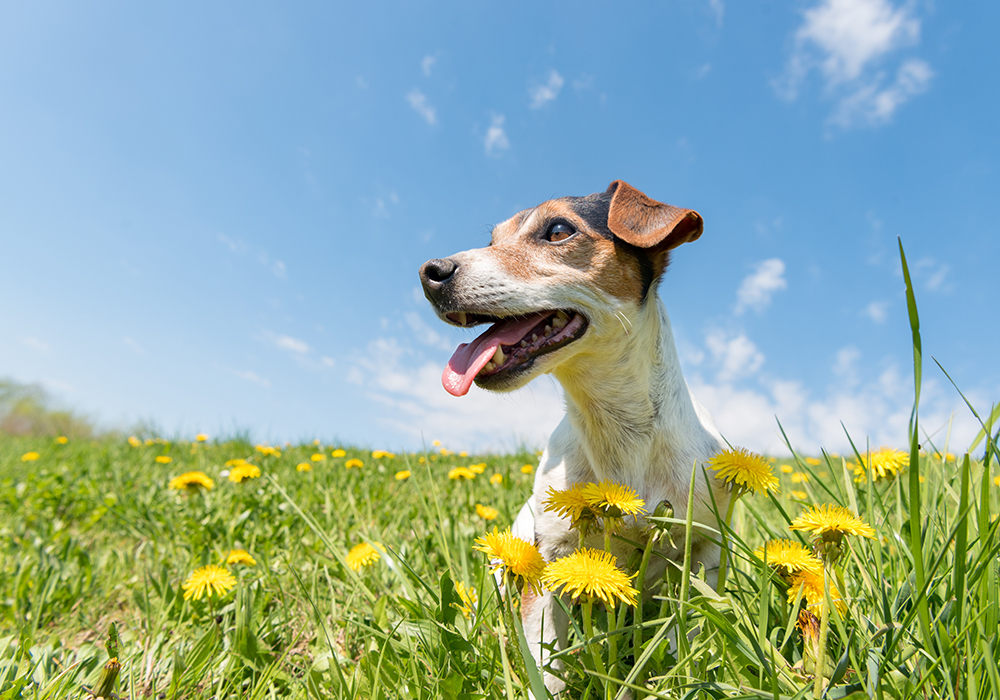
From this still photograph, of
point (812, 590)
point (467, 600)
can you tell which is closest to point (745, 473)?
point (812, 590)

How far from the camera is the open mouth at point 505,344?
7.42ft

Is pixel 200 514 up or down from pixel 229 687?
up

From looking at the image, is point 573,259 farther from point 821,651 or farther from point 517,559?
point 821,651

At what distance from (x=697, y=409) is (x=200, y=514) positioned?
3256 millimetres

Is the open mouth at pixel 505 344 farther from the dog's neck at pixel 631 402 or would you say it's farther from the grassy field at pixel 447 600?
the grassy field at pixel 447 600

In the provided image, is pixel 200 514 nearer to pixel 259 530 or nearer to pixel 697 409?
pixel 259 530

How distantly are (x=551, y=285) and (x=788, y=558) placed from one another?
1.36 meters

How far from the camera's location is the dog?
2.24 metres

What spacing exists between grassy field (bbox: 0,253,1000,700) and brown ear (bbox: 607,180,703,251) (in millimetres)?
1024

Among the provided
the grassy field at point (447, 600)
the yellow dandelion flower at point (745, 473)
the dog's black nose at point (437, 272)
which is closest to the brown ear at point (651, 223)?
the dog's black nose at point (437, 272)

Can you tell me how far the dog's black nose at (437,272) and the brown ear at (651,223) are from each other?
750mm

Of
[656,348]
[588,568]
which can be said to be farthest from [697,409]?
[588,568]

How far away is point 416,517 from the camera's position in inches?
154

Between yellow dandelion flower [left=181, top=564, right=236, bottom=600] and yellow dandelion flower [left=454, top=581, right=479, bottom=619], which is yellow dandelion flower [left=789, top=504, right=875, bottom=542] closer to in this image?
yellow dandelion flower [left=454, top=581, right=479, bottom=619]
